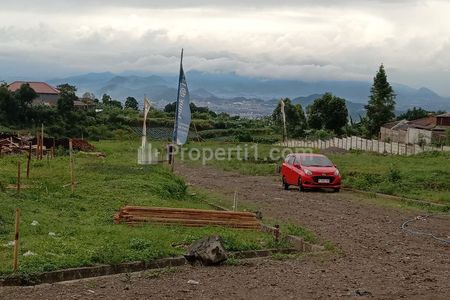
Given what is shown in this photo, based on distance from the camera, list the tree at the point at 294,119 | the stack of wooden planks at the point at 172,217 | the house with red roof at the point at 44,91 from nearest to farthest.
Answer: the stack of wooden planks at the point at 172,217
the tree at the point at 294,119
the house with red roof at the point at 44,91

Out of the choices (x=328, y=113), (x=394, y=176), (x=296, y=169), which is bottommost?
(x=394, y=176)

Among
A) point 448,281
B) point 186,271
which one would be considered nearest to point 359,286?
point 448,281

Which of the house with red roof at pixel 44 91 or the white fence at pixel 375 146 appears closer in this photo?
the white fence at pixel 375 146

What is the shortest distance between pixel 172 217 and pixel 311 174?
10975 millimetres

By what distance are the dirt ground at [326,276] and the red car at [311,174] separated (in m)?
Result: 7.63

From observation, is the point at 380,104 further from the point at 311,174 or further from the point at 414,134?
the point at 311,174

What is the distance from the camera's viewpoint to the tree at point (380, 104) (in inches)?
3095

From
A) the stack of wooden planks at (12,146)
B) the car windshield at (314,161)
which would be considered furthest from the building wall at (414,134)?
the car windshield at (314,161)

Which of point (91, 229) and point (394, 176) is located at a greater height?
point (394, 176)

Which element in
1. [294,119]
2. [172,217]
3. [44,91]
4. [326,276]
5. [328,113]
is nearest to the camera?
[326,276]

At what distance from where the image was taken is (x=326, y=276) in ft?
29.6

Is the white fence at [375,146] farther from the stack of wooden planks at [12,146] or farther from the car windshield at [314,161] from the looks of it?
the car windshield at [314,161]

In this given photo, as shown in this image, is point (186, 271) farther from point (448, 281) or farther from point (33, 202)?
point (33, 202)

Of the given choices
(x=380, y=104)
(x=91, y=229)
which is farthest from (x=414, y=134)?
(x=91, y=229)
